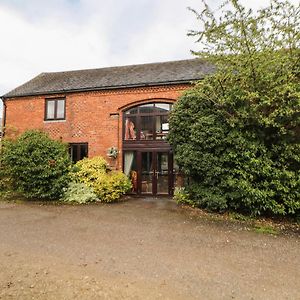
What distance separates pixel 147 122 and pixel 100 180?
3854 mm

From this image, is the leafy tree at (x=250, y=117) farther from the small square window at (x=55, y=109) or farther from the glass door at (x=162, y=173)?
the small square window at (x=55, y=109)

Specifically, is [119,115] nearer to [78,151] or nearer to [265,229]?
[78,151]

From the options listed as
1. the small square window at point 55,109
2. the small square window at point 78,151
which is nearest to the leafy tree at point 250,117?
the small square window at point 78,151

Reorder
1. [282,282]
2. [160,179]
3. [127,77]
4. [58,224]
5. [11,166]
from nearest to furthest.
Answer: [282,282], [58,224], [11,166], [160,179], [127,77]

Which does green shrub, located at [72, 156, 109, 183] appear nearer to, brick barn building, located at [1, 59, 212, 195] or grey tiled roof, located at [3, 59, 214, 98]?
brick barn building, located at [1, 59, 212, 195]

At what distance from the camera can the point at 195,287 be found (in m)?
3.73

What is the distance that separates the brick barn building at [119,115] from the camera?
12.4 metres

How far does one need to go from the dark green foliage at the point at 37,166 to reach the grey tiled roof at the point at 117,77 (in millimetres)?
4199

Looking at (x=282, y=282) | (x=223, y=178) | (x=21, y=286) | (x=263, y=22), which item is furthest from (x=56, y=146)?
(x=282, y=282)

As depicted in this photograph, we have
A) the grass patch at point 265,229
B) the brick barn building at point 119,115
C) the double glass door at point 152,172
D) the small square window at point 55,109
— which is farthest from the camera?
the small square window at point 55,109

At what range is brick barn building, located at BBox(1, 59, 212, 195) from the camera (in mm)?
12391

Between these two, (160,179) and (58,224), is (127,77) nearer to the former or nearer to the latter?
(160,179)

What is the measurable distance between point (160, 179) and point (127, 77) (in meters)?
5.97

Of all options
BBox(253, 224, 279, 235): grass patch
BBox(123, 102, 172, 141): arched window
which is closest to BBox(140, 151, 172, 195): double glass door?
BBox(123, 102, 172, 141): arched window
